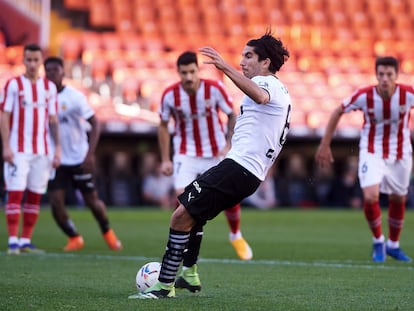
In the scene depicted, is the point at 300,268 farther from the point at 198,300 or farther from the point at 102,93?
the point at 102,93

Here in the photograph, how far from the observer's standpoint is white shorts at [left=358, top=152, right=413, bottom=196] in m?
9.80

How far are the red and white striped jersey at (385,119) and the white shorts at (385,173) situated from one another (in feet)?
0.22

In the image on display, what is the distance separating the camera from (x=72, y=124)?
11.7 m

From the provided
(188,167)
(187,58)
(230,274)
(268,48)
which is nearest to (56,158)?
(188,167)

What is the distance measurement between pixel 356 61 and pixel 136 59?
22.3 ft

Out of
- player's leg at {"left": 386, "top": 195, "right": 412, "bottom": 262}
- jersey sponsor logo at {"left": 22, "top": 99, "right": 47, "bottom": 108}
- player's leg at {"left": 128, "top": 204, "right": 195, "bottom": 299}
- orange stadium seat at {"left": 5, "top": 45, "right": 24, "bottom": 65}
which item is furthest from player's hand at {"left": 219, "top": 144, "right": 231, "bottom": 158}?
orange stadium seat at {"left": 5, "top": 45, "right": 24, "bottom": 65}

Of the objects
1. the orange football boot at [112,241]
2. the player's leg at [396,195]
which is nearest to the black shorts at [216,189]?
the player's leg at [396,195]

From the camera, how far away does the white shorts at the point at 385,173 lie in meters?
9.80

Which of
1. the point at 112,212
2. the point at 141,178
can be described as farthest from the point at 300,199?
the point at 112,212

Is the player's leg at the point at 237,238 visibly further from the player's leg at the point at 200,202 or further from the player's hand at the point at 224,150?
the player's leg at the point at 200,202

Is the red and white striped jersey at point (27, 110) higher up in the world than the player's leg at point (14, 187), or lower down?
higher up

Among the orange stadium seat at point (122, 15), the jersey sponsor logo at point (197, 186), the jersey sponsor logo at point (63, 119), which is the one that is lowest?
the jersey sponsor logo at point (63, 119)

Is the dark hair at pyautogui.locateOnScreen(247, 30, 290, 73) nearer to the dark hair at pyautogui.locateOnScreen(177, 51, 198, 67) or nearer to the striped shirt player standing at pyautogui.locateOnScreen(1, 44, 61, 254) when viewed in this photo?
the dark hair at pyautogui.locateOnScreen(177, 51, 198, 67)

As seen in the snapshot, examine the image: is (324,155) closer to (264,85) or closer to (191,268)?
(191,268)
